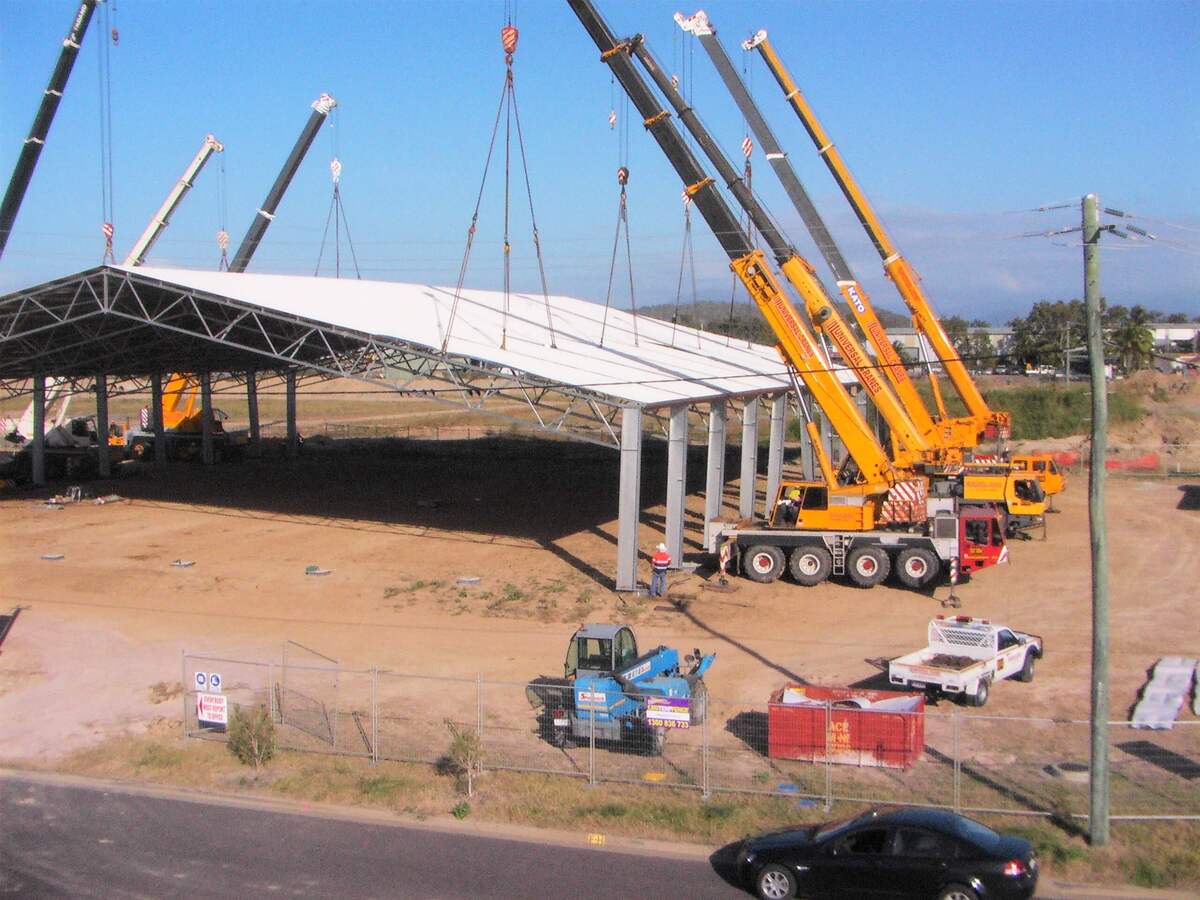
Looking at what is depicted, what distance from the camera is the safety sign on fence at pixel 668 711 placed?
14.9 metres

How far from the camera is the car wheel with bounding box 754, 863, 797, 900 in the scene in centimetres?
1123

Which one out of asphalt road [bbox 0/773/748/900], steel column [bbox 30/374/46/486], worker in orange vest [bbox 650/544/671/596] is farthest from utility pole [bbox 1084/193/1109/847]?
steel column [bbox 30/374/46/486]

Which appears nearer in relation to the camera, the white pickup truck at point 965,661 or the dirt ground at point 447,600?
the white pickup truck at point 965,661

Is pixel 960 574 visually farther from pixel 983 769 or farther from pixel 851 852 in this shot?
pixel 851 852

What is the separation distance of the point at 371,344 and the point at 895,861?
22.8 m

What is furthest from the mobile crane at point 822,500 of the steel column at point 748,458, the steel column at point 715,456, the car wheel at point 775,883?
the car wheel at point 775,883

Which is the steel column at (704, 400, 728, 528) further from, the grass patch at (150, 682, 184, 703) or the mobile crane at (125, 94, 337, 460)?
the mobile crane at (125, 94, 337, 460)

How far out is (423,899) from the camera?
37.4 ft

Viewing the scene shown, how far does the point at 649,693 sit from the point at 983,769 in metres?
4.65

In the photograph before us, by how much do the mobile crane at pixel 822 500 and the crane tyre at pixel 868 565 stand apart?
0.08 feet

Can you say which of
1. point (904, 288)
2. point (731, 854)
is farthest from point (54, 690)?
point (904, 288)

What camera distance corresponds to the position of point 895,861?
10.8 m

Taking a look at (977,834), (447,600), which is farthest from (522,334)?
(977,834)

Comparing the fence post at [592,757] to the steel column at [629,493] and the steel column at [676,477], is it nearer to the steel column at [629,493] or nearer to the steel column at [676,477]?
the steel column at [629,493]
